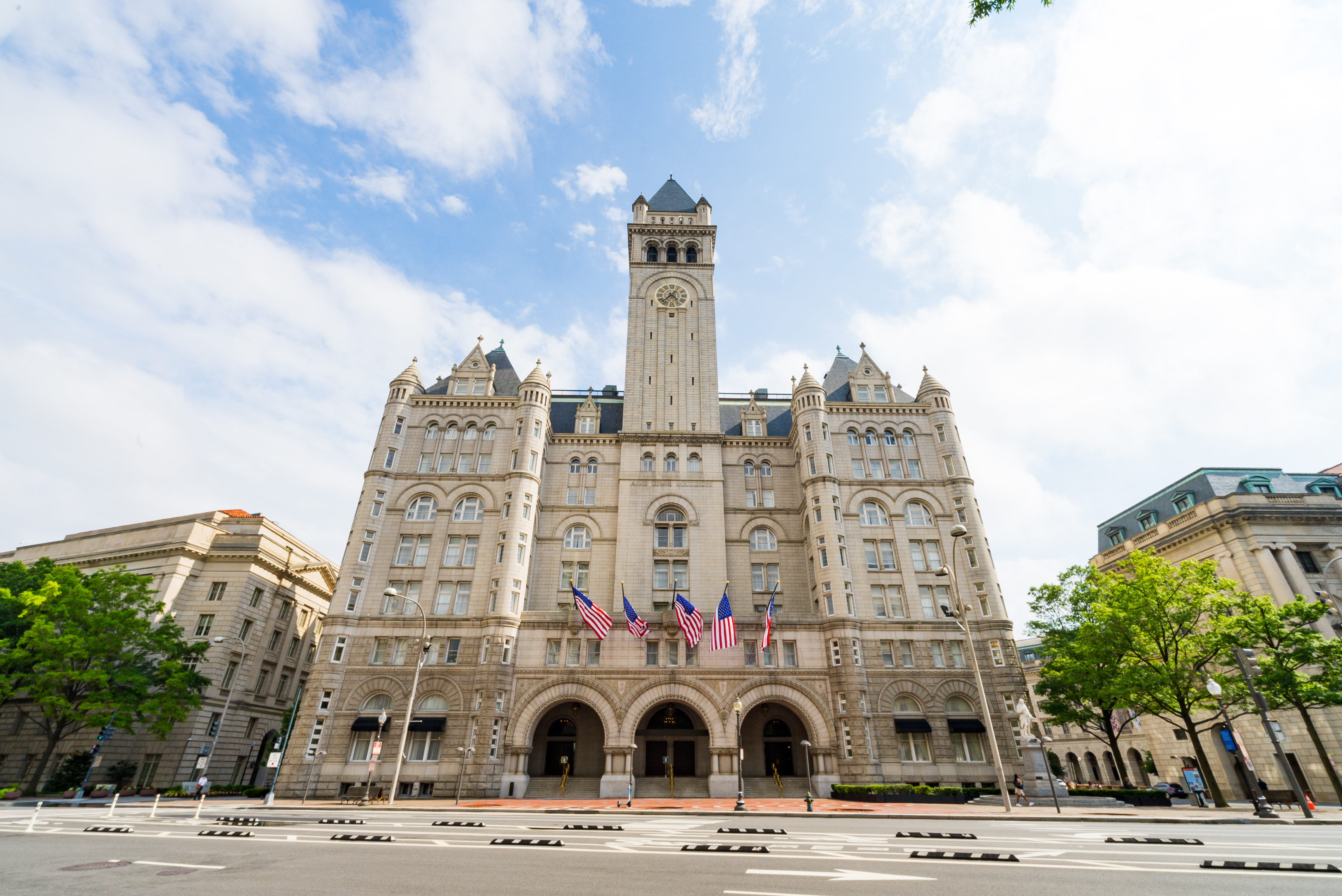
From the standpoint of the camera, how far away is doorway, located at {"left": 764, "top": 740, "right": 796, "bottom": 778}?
4275 centimetres

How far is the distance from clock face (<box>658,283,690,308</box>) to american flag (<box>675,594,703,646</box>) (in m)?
30.5

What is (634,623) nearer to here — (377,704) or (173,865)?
(377,704)

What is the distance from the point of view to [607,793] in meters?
36.6

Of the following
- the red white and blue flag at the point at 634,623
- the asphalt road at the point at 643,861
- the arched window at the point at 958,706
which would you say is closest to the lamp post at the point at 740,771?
the red white and blue flag at the point at 634,623

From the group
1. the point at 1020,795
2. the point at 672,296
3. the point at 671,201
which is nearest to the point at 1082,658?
the point at 1020,795

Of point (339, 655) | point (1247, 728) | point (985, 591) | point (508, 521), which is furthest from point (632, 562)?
point (1247, 728)

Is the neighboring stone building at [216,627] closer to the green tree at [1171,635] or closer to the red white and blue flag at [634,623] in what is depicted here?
the red white and blue flag at [634,623]

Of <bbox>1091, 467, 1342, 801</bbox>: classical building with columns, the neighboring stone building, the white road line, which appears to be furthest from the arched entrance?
<bbox>1091, 467, 1342, 801</bbox>: classical building with columns

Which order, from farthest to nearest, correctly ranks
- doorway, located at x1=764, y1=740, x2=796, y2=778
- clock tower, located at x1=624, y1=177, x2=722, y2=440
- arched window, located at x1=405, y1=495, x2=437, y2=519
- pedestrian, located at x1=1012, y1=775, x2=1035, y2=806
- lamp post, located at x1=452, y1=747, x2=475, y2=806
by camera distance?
clock tower, located at x1=624, y1=177, x2=722, y2=440
arched window, located at x1=405, y1=495, x2=437, y2=519
doorway, located at x1=764, y1=740, x2=796, y2=778
lamp post, located at x1=452, y1=747, x2=475, y2=806
pedestrian, located at x1=1012, y1=775, x2=1035, y2=806

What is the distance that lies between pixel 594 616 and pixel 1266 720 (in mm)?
31396

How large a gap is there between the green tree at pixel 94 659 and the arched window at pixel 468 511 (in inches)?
711

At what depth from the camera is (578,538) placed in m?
47.5

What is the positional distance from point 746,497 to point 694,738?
61.6 feet

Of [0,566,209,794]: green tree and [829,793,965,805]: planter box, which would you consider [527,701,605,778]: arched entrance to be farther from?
[0,566,209,794]: green tree
